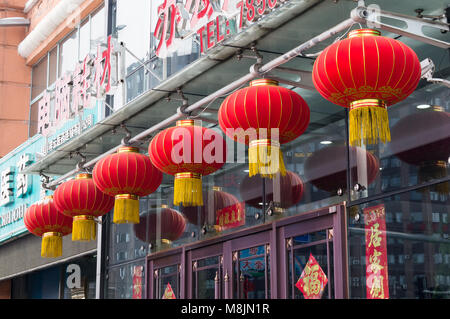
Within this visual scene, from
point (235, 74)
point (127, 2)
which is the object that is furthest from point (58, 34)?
point (235, 74)

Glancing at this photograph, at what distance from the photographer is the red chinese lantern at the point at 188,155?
810 cm

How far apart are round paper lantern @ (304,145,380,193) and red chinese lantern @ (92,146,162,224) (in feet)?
6.18

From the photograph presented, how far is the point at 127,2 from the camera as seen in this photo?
525 inches

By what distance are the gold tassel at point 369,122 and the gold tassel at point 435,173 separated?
1094 millimetres

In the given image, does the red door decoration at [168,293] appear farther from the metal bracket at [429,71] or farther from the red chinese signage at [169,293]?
the metal bracket at [429,71]

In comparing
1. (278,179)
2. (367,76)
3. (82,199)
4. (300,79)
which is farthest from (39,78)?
(367,76)

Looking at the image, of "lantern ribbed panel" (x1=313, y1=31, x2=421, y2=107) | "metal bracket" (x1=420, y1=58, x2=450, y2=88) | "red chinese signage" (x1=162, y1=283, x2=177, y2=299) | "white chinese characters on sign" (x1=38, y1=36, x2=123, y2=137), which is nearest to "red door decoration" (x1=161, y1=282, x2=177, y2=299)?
"red chinese signage" (x1=162, y1=283, x2=177, y2=299)

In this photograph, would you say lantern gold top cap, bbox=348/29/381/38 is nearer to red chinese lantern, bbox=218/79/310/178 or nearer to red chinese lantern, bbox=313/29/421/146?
red chinese lantern, bbox=313/29/421/146

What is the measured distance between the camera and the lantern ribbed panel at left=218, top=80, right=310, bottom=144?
688 centimetres

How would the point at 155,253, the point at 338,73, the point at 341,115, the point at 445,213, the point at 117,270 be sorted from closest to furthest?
1. the point at 338,73
2. the point at 445,213
3. the point at 341,115
4. the point at 155,253
5. the point at 117,270

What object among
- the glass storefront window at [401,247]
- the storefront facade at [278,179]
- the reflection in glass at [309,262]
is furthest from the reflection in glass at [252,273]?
the glass storefront window at [401,247]

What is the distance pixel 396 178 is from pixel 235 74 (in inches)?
84.1

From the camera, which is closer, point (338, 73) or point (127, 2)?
point (338, 73)

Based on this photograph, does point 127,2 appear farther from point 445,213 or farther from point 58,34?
point 445,213
